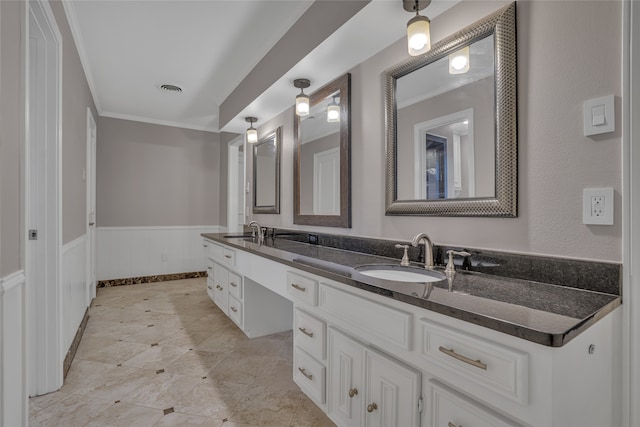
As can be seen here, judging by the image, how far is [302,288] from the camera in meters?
1.59

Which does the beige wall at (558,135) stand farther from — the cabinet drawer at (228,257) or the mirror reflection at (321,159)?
the cabinet drawer at (228,257)

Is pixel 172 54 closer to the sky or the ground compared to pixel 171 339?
closer to the sky

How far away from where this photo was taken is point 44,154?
1.84m

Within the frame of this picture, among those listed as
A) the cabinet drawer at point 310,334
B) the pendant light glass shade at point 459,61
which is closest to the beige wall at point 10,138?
the cabinet drawer at point 310,334

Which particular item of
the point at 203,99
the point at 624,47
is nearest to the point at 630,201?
the point at 624,47

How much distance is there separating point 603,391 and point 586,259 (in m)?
0.39

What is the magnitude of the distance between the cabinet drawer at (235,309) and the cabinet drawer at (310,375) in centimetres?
98

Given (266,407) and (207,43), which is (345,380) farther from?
(207,43)

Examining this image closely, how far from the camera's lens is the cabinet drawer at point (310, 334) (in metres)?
1.48

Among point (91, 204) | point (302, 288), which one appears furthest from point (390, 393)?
point (91, 204)

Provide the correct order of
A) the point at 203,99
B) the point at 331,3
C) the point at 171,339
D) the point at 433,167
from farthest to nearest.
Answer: the point at 203,99 → the point at 171,339 → the point at 331,3 → the point at 433,167

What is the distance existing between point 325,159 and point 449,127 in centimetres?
104

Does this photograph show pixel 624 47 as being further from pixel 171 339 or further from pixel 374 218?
pixel 171 339

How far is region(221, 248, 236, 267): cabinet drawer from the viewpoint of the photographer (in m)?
2.57
